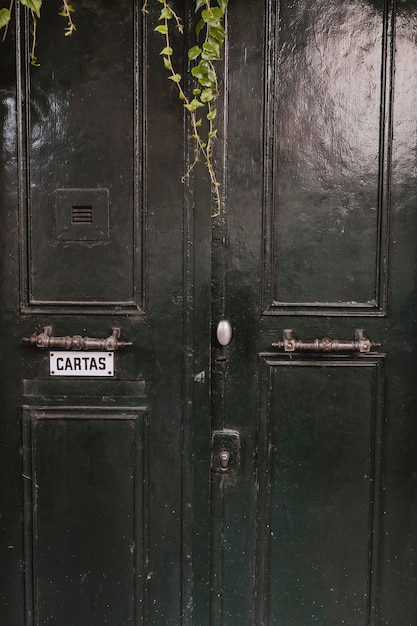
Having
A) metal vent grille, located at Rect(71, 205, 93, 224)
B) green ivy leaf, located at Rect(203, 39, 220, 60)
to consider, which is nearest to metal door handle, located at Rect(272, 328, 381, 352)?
metal vent grille, located at Rect(71, 205, 93, 224)

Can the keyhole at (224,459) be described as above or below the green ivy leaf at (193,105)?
below

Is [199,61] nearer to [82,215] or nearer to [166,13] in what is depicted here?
[166,13]

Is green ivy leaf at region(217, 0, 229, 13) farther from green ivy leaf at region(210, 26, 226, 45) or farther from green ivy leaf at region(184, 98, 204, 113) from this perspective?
green ivy leaf at region(184, 98, 204, 113)

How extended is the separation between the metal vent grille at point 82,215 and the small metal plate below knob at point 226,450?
2.82 ft

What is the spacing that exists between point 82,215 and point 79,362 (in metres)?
0.51

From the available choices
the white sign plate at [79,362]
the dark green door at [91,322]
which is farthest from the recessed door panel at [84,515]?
the white sign plate at [79,362]

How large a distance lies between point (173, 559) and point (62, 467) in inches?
20.0

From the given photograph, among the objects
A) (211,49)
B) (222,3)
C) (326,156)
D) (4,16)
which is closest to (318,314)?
(326,156)

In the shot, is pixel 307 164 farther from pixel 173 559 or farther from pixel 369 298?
pixel 173 559

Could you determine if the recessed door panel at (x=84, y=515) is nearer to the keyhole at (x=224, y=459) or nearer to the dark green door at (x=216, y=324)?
the dark green door at (x=216, y=324)

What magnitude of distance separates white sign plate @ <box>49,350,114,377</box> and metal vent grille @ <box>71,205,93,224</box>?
45 centimetres

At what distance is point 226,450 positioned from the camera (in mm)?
1866

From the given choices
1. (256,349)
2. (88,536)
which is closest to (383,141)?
(256,349)

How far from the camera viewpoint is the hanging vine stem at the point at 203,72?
5.40ft
